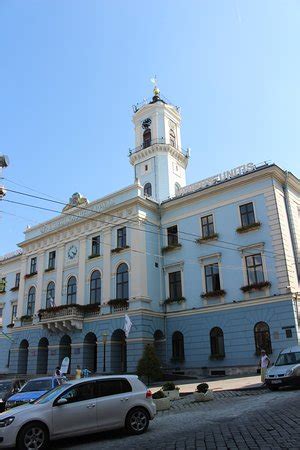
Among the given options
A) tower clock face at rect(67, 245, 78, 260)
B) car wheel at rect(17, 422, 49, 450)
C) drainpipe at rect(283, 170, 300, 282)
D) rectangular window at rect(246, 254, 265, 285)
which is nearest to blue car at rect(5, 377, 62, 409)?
car wheel at rect(17, 422, 49, 450)

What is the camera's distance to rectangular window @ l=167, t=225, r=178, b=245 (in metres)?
34.2

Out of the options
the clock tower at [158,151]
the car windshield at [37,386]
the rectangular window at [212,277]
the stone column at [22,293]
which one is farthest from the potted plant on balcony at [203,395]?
the stone column at [22,293]

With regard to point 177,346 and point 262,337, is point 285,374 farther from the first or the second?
point 177,346

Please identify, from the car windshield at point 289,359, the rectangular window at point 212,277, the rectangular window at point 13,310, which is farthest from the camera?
the rectangular window at point 13,310

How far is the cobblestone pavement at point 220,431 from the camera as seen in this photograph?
8.54 m

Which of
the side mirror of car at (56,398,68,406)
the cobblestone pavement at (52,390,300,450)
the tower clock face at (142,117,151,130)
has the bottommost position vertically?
the cobblestone pavement at (52,390,300,450)

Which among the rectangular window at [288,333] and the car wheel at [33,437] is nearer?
the car wheel at [33,437]

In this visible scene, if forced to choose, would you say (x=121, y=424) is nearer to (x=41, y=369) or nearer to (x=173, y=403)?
(x=173, y=403)

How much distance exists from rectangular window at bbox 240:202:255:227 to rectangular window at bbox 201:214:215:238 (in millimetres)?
2612

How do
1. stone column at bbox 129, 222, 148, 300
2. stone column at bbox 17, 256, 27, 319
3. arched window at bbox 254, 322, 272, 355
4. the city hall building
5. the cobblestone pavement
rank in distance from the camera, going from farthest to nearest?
stone column at bbox 17, 256, 27, 319 < stone column at bbox 129, 222, 148, 300 < the city hall building < arched window at bbox 254, 322, 272, 355 < the cobblestone pavement

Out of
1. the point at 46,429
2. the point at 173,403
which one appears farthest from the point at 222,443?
the point at 173,403

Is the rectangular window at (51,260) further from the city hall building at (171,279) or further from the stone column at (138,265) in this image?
the stone column at (138,265)

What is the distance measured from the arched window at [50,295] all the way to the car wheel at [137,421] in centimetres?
2852

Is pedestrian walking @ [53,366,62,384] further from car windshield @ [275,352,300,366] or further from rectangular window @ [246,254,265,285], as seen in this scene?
rectangular window @ [246,254,265,285]
